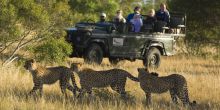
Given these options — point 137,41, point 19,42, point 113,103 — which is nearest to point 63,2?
point 19,42

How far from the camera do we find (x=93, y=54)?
18984mm

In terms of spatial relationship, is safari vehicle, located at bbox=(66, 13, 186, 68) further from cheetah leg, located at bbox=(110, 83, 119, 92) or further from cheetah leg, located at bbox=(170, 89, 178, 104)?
cheetah leg, located at bbox=(170, 89, 178, 104)

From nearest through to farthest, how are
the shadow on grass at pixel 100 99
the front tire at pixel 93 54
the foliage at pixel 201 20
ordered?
the shadow on grass at pixel 100 99, the front tire at pixel 93 54, the foliage at pixel 201 20

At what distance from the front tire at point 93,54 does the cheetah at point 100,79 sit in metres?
7.56

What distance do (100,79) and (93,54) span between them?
7.91 m

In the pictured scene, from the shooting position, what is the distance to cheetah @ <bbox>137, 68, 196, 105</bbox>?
10.5 meters

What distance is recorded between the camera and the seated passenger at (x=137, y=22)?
63.9 feet

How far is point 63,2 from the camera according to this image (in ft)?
52.9

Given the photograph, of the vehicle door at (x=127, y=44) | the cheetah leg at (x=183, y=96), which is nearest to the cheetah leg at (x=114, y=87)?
the cheetah leg at (x=183, y=96)

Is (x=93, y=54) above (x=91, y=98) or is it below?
below

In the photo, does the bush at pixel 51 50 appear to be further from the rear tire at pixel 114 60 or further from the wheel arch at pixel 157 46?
the wheel arch at pixel 157 46

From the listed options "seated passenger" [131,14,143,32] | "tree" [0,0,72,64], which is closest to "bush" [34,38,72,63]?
"tree" [0,0,72,64]

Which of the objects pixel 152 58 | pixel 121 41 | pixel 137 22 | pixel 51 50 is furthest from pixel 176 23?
pixel 51 50

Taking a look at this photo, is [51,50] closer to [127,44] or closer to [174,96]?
[127,44]
